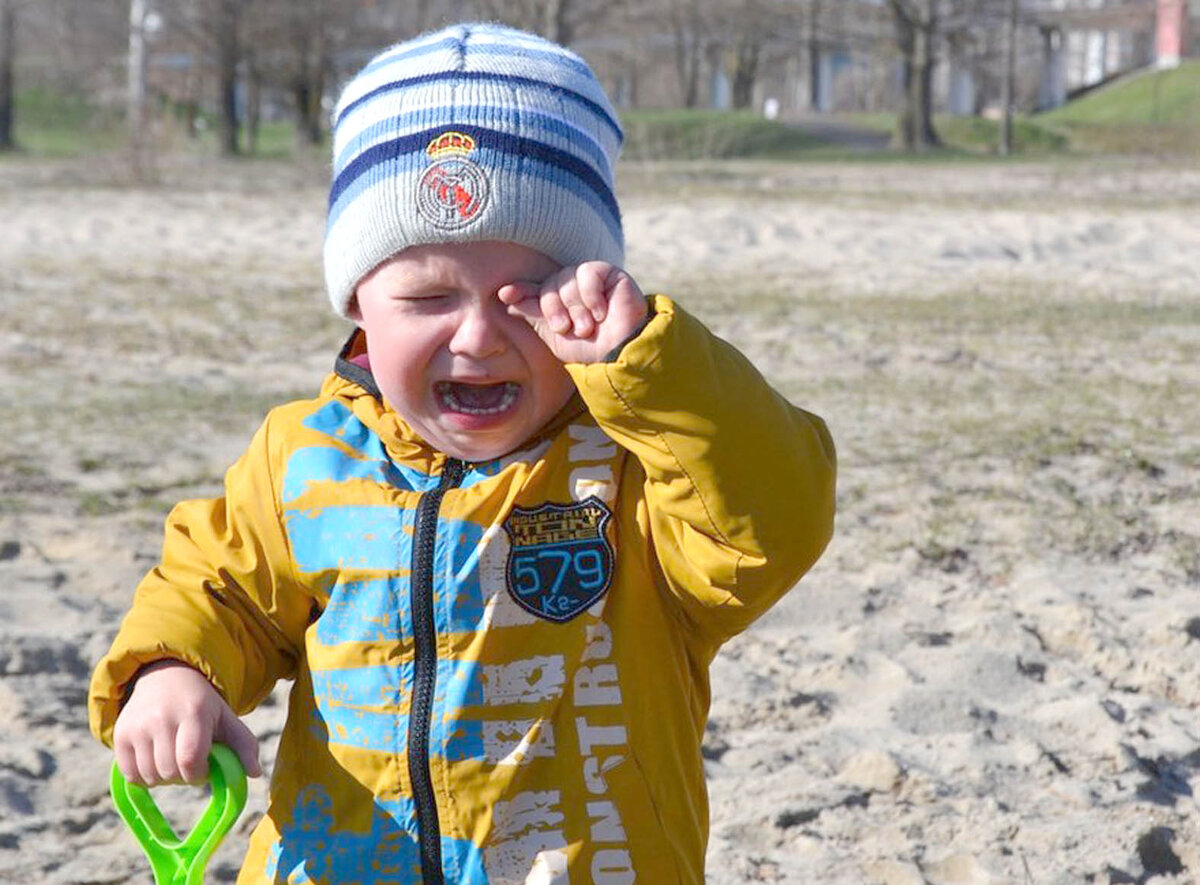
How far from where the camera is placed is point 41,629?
3.79m

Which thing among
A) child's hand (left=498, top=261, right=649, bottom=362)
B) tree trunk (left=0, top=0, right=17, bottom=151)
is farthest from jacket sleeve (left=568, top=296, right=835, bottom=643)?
tree trunk (left=0, top=0, right=17, bottom=151)

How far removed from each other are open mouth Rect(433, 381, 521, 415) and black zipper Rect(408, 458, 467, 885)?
13 centimetres

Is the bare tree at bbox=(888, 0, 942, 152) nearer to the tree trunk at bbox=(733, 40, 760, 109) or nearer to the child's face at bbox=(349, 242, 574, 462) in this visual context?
the tree trunk at bbox=(733, 40, 760, 109)

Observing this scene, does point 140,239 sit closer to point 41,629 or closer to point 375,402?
point 41,629

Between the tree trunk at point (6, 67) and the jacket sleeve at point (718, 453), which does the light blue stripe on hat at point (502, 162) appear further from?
the tree trunk at point (6, 67)

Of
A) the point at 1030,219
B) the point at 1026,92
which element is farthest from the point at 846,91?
the point at 1030,219

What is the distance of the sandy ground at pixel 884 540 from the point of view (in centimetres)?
295

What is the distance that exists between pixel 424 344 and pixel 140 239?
11125 millimetres

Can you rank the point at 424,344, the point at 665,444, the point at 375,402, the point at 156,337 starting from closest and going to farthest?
the point at 665,444
the point at 424,344
the point at 375,402
the point at 156,337

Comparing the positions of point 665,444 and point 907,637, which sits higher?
point 665,444

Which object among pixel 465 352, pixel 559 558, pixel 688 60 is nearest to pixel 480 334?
pixel 465 352

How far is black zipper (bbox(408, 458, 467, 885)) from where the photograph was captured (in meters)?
1.85

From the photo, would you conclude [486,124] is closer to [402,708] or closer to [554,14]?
[402,708]

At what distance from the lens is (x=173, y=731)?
5.82 feet
